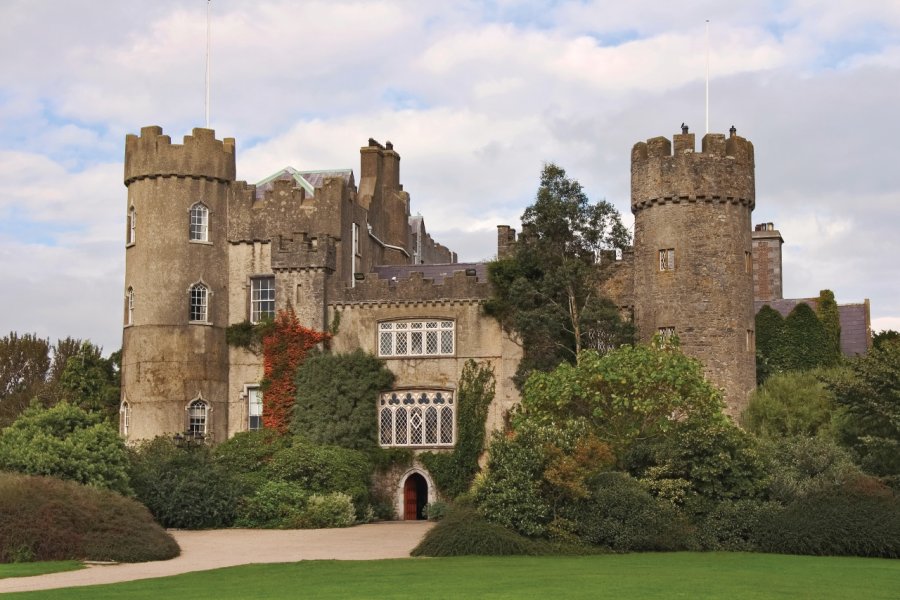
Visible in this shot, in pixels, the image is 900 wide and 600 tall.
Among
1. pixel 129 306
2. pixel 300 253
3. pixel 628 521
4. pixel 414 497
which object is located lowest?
pixel 414 497

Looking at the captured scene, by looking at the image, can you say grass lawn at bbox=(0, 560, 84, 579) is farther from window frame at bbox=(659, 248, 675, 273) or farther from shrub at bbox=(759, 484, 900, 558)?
window frame at bbox=(659, 248, 675, 273)

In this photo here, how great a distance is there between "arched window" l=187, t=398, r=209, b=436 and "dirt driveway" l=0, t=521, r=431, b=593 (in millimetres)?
8252

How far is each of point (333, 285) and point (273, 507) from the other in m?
9.89

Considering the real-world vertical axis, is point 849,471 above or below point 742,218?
below

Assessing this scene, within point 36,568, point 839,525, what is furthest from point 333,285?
point 839,525

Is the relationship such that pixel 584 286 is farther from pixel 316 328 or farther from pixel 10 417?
pixel 10 417

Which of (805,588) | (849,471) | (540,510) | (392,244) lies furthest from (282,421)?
(805,588)

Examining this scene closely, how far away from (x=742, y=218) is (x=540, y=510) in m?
16.3

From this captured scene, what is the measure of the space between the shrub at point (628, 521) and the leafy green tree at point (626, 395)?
11.5ft

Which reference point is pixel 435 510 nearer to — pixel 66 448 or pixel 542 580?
pixel 66 448

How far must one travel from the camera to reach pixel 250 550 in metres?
28.2

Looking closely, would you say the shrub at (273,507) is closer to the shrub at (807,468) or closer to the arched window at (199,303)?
the arched window at (199,303)

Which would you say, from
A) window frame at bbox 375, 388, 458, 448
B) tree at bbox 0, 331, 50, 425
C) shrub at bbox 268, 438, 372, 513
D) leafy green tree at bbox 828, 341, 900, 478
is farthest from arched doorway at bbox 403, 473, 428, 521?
tree at bbox 0, 331, 50, 425

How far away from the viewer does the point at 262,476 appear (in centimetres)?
3753
